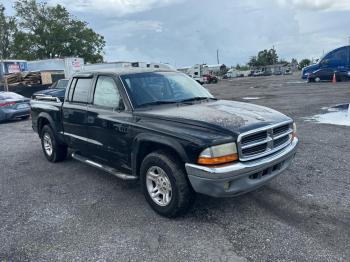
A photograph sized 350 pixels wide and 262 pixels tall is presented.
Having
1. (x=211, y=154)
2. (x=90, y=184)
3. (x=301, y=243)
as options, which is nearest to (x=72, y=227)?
(x=90, y=184)

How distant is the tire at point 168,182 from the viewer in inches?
150

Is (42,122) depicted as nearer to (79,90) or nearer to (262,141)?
(79,90)

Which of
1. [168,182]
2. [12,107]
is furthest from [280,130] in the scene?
Result: [12,107]

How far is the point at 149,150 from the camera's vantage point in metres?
4.30

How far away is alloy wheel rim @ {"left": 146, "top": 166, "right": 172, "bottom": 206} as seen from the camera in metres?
4.02

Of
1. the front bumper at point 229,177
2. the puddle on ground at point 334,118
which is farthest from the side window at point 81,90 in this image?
the puddle on ground at point 334,118

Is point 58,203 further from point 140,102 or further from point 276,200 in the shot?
point 276,200

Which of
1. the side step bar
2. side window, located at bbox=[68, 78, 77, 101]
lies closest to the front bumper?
the side step bar

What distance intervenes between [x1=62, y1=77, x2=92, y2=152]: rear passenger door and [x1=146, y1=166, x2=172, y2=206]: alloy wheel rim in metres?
1.57

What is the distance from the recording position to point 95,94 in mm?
5230

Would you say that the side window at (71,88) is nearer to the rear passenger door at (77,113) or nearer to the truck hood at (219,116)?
the rear passenger door at (77,113)

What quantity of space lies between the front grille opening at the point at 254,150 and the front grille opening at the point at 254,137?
8 centimetres

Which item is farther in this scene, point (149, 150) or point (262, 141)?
point (149, 150)

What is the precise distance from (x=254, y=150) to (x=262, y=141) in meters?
0.15
